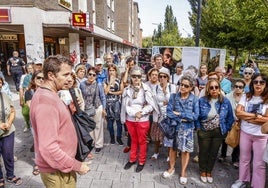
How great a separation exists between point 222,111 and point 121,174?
6.95ft

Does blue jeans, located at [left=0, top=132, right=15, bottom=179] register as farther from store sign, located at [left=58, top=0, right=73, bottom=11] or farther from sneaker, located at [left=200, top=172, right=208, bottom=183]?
store sign, located at [left=58, top=0, right=73, bottom=11]

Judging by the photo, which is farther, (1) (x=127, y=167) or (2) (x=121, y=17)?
(2) (x=121, y=17)

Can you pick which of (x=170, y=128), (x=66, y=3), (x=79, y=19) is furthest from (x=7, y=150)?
(x=66, y=3)

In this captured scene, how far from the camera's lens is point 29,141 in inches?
215

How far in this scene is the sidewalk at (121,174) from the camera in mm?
3764

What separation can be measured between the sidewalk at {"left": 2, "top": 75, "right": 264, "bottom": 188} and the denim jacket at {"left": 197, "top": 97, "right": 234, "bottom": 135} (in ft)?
3.23

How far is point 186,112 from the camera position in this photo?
145 inches

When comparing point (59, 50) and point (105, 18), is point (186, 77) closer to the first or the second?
point (59, 50)

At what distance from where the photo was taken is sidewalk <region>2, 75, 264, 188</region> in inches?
148

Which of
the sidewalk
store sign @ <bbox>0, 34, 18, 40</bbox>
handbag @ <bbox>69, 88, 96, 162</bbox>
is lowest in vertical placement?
the sidewalk

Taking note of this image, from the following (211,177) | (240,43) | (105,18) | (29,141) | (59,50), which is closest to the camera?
(211,177)

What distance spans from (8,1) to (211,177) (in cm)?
1197

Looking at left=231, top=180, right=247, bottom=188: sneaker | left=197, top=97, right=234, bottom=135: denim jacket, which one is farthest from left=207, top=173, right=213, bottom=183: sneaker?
left=197, top=97, right=234, bottom=135: denim jacket

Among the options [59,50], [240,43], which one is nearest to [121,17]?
[59,50]
